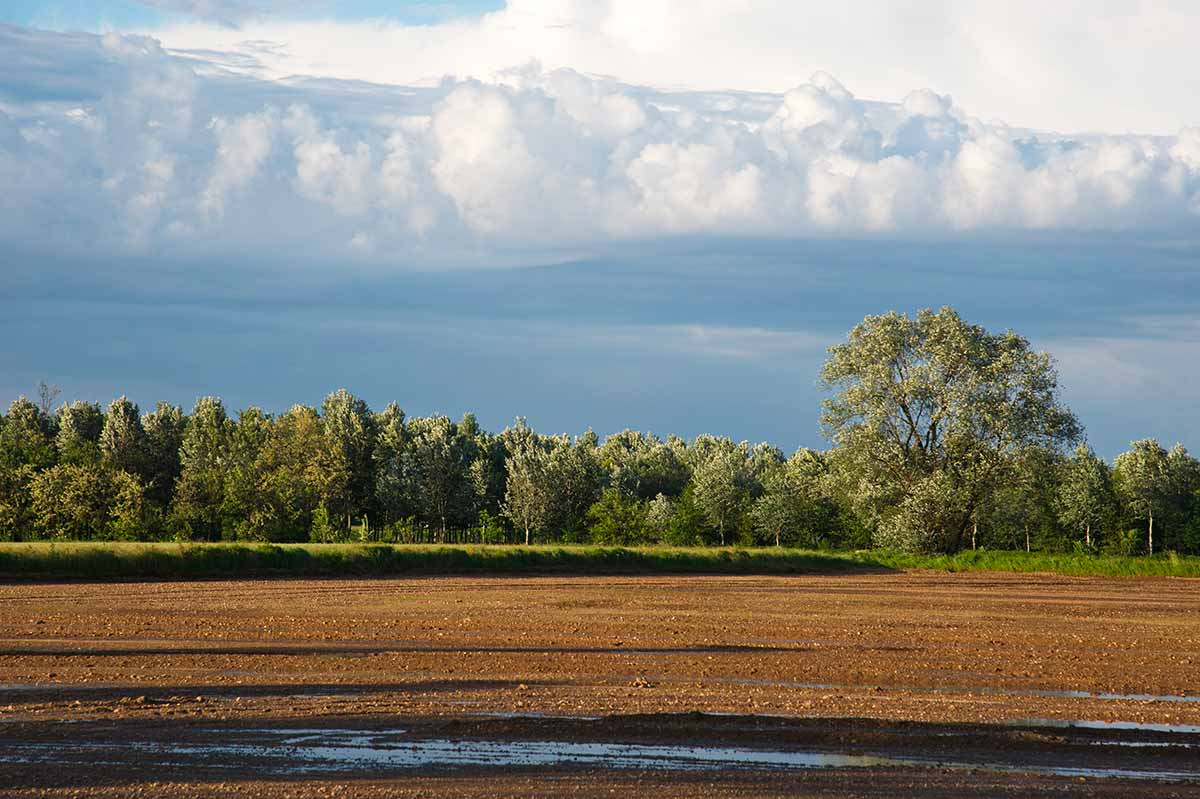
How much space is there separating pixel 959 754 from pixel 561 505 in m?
82.3

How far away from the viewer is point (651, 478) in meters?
119

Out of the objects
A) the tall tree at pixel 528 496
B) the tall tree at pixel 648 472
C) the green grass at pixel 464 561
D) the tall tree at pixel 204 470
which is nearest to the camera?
the green grass at pixel 464 561

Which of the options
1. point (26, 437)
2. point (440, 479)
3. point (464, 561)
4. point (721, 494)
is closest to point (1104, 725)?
point (464, 561)

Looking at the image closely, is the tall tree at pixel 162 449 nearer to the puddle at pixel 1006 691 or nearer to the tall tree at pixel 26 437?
the tall tree at pixel 26 437

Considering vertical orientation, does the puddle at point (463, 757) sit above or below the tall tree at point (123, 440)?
below

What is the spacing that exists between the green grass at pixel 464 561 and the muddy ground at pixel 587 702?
550 inches

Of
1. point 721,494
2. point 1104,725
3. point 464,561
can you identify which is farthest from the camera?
point 721,494

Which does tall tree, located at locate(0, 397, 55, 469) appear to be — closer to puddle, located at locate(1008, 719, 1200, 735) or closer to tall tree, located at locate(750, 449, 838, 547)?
tall tree, located at locate(750, 449, 838, 547)

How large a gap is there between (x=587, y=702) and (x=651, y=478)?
336 feet

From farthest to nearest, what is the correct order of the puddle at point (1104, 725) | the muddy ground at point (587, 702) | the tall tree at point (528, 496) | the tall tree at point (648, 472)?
the tall tree at point (648, 472), the tall tree at point (528, 496), the puddle at point (1104, 725), the muddy ground at point (587, 702)

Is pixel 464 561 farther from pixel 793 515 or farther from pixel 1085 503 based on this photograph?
pixel 1085 503

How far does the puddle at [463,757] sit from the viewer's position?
43.1 feet

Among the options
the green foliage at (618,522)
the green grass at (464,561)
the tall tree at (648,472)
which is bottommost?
the green grass at (464,561)

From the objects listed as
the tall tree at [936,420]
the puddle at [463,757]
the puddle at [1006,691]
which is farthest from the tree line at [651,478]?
the puddle at [463,757]
